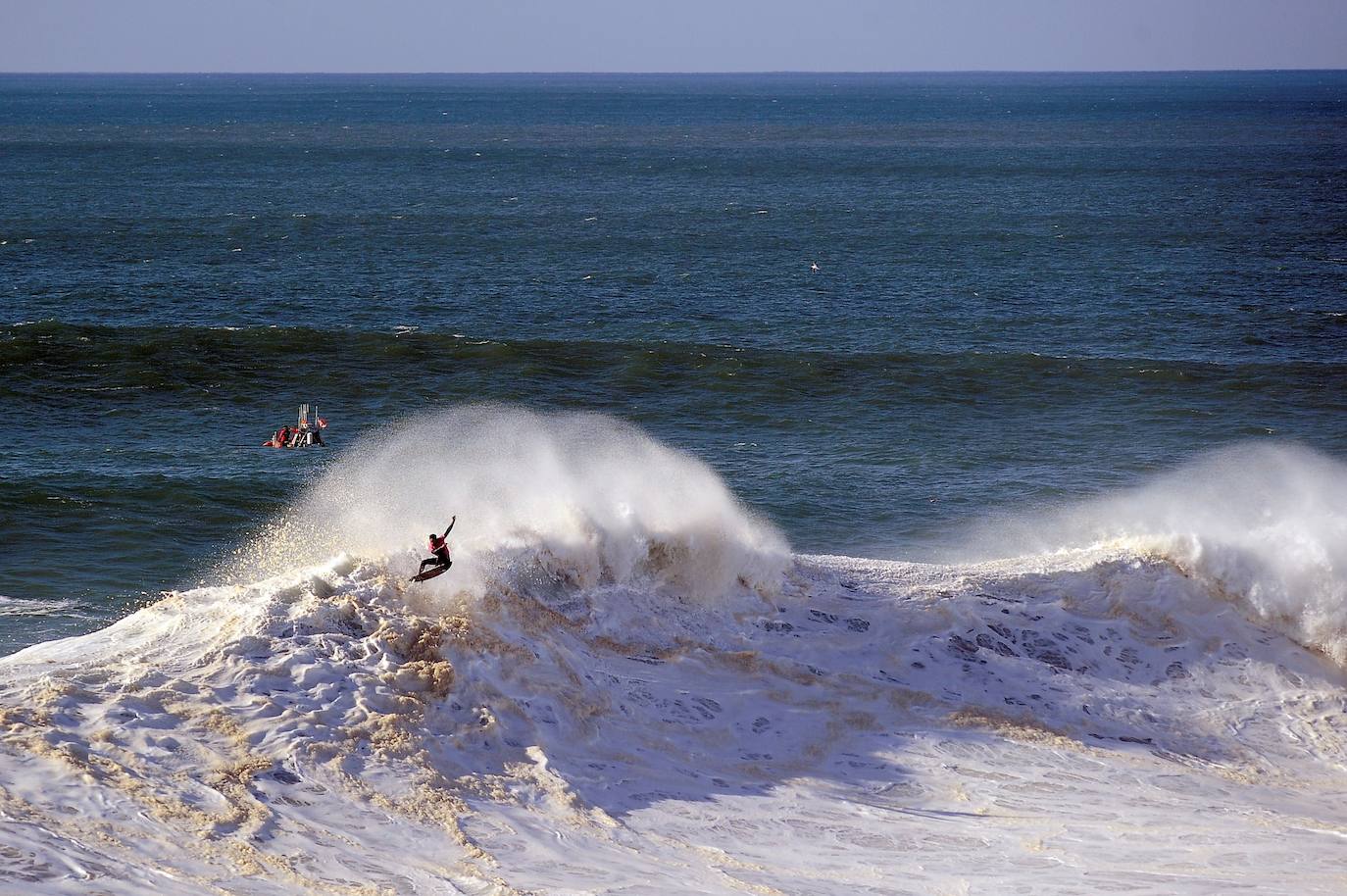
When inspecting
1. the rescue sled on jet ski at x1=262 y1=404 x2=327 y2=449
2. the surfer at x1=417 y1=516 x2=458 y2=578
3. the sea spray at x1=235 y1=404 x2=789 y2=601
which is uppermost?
the surfer at x1=417 y1=516 x2=458 y2=578

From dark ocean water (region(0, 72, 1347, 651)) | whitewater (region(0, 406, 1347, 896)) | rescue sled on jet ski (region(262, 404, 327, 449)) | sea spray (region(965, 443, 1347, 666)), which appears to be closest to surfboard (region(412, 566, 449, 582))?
whitewater (region(0, 406, 1347, 896))

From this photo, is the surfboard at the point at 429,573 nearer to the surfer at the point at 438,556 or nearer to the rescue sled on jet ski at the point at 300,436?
the surfer at the point at 438,556

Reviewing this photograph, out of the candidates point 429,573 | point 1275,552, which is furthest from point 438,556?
point 1275,552

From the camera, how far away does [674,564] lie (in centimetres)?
1977

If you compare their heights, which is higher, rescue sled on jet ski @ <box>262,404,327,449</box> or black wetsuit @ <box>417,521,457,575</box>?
black wetsuit @ <box>417,521,457,575</box>

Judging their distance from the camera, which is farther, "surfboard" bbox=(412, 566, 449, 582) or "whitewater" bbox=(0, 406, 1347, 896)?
"surfboard" bbox=(412, 566, 449, 582)

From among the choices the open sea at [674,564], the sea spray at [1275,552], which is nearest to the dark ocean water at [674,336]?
the open sea at [674,564]

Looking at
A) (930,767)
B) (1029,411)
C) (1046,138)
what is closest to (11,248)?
(1029,411)

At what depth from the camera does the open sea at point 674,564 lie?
1470cm

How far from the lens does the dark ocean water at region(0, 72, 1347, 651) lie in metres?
34.8

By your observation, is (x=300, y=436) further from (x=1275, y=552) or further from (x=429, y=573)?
(x=1275, y=552)

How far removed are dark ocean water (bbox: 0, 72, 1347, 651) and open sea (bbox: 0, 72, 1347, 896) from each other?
27 cm

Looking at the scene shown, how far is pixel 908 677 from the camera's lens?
18.5 m

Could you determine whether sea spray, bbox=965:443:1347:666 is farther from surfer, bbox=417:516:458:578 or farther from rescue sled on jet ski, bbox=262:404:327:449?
rescue sled on jet ski, bbox=262:404:327:449
